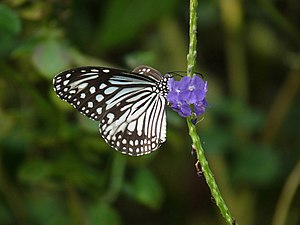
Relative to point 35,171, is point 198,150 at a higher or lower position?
higher

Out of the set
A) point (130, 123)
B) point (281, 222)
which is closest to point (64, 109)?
point (130, 123)

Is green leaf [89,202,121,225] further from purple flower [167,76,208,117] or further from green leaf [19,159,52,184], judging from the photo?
purple flower [167,76,208,117]

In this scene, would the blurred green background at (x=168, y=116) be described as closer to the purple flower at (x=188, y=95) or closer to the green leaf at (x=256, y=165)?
the green leaf at (x=256, y=165)

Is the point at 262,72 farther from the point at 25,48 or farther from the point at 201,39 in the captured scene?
the point at 25,48

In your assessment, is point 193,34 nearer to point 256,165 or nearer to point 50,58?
point 50,58

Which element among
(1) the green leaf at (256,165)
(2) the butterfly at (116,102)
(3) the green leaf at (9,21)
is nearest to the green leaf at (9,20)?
(3) the green leaf at (9,21)

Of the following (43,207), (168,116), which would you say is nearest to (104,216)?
(168,116)
